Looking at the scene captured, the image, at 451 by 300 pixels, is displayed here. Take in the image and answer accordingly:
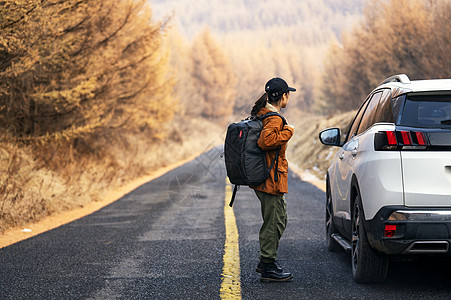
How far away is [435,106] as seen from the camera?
13.9 ft

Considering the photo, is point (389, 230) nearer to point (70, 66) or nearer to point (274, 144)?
point (274, 144)

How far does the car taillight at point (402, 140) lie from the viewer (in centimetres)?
397

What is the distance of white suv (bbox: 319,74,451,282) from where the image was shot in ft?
12.9

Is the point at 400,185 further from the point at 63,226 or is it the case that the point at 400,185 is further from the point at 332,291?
the point at 63,226

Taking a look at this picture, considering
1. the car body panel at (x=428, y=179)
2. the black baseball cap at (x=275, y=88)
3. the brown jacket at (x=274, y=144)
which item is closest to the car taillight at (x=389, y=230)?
the car body panel at (x=428, y=179)

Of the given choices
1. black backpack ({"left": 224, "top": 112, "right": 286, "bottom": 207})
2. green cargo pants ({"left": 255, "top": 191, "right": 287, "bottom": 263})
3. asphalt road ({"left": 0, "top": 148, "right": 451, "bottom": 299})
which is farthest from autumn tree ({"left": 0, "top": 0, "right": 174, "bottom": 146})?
green cargo pants ({"left": 255, "top": 191, "right": 287, "bottom": 263})

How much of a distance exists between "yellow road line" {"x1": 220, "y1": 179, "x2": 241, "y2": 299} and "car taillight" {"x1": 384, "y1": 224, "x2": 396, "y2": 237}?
1.27 m

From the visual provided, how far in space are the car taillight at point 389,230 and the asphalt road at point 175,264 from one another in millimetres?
583

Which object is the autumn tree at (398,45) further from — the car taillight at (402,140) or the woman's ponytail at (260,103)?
the car taillight at (402,140)

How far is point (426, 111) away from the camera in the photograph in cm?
424

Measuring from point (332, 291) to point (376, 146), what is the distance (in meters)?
1.28

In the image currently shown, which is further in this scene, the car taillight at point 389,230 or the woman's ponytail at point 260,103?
the woman's ponytail at point 260,103

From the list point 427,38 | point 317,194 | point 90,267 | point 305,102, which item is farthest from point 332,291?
point 305,102

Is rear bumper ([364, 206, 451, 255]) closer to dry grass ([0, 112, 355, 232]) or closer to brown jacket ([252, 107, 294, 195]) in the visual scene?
brown jacket ([252, 107, 294, 195])
